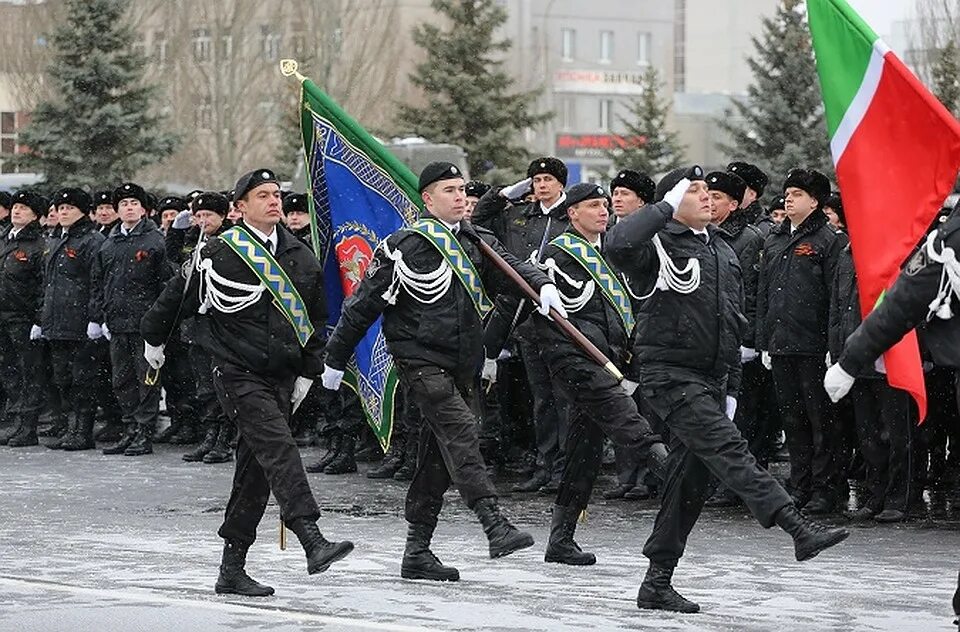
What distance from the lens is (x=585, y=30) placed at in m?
87.4

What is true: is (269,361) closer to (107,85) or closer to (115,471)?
(115,471)

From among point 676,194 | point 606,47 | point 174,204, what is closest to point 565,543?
point 676,194

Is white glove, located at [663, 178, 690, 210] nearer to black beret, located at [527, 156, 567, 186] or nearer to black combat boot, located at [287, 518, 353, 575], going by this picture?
black combat boot, located at [287, 518, 353, 575]

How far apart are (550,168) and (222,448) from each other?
4.01m

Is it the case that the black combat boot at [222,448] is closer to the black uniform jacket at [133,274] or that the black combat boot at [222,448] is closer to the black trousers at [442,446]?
the black uniform jacket at [133,274]

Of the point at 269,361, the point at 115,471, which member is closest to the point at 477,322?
the point at 269,361

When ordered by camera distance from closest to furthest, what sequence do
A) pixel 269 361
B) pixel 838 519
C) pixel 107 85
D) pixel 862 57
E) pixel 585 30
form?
pixel 862 57 → pixel 269 361 → pixel 838 519 → pixel 107 85 → pixel 585 30

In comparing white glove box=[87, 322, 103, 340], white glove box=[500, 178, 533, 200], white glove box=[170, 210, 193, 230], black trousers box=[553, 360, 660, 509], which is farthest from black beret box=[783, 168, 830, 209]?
white glove box=[87, 322, 103, 340]

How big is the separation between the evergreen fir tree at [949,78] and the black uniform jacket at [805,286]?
27.9m

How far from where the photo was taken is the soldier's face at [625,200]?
42.9 feet

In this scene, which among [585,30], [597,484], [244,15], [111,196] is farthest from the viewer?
[585,30]

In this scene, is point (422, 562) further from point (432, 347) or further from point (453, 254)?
point (453, 254)

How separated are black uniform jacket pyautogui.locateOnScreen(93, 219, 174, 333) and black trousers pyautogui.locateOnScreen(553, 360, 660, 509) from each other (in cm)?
703

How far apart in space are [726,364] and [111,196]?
969 centimetres
